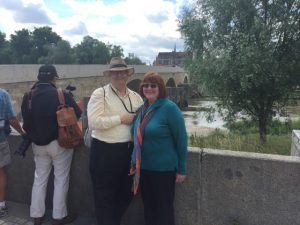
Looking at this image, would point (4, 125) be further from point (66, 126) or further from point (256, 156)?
point (256, 156)

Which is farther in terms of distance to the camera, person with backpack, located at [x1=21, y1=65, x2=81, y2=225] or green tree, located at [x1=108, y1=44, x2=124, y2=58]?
green tree, located at [x1=108, y1=44, x2=124, y2=58]

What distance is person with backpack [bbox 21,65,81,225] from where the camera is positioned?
334cm

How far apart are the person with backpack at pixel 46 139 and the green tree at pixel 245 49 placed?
19.7 feet

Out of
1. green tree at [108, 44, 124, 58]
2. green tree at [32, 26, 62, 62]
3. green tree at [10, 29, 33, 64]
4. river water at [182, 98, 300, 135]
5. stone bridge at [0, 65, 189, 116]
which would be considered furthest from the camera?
green tree at [108, 44, 124, 58]

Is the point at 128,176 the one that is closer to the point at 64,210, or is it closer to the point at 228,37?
the point at 64,210

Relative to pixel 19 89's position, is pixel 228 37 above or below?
above

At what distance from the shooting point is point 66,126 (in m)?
3.36

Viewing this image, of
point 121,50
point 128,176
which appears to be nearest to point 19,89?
point 128,176

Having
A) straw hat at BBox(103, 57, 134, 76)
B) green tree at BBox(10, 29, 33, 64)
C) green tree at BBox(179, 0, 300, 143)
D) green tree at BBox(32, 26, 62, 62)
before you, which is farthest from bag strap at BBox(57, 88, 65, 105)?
green tree at BBox(32, 26, 62, 62)

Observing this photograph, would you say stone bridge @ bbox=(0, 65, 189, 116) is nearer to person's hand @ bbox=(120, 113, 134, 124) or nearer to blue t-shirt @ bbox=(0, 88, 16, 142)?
blue t-shirt @ bbox=(0, 88, 16, 142)

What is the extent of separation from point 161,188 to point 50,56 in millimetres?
63421

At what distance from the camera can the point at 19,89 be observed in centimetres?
1541

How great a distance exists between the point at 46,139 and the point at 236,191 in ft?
6.10

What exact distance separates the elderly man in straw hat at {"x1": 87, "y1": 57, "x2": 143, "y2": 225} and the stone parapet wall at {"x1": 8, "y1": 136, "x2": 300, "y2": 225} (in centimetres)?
54
